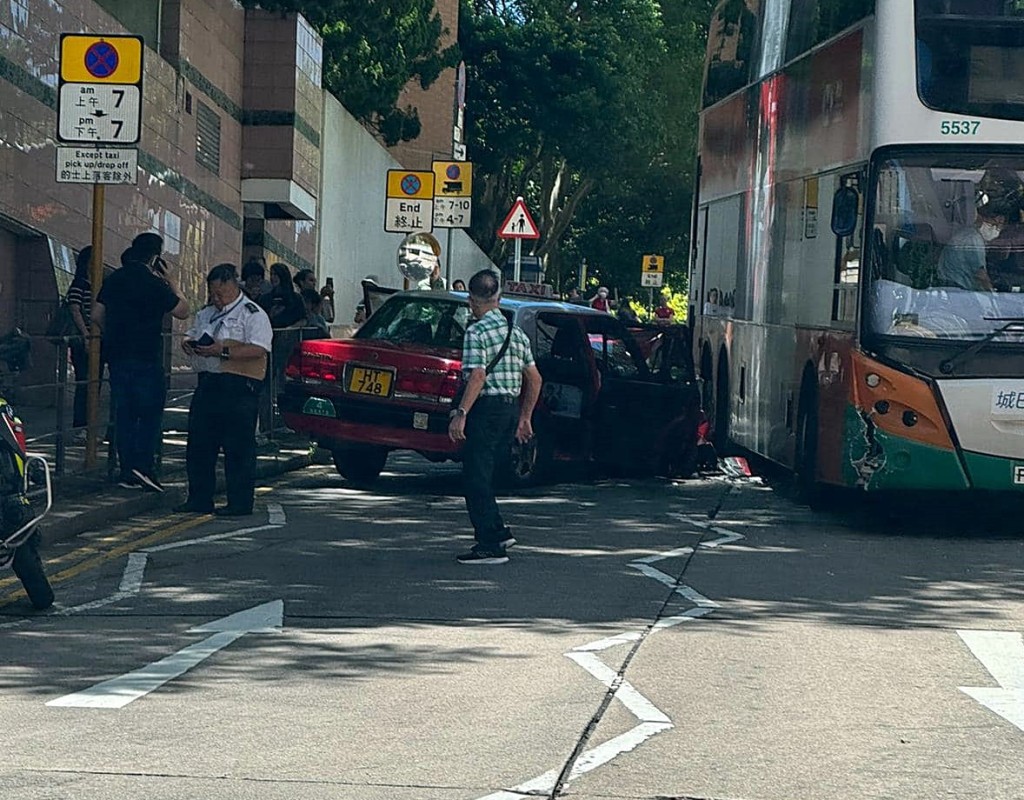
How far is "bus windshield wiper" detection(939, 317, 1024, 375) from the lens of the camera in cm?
1348

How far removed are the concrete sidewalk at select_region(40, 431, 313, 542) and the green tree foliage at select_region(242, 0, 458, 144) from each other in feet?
53.0

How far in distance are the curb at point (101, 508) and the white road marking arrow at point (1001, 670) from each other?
555 cm

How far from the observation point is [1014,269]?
44.3 ft

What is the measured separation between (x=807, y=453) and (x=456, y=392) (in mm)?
2818

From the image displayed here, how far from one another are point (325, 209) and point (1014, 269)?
2185 centimetres

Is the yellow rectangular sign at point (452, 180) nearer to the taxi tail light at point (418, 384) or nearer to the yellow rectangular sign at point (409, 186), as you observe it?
the yellow rectangular sign at point (409, 186)

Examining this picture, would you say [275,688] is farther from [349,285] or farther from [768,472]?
[349,285]

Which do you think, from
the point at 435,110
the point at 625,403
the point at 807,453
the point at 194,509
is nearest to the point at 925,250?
the point at 807,453

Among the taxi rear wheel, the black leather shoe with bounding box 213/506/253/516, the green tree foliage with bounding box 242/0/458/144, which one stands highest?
the green tree foliage with bounding box 242/0/458/144

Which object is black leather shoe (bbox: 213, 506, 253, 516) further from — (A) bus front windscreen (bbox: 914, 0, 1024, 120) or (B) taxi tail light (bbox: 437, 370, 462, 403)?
(A) bus front windscreen (bbox: 914, 0, 1024, 120)

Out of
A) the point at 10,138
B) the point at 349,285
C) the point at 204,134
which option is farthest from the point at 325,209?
the point at 10,138

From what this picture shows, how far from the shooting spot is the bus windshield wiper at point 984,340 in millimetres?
13477

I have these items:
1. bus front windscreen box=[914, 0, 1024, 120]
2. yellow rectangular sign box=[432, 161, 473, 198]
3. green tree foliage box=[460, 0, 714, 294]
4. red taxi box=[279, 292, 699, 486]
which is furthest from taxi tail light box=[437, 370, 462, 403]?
green tree foliage box=[460, 0, 714, 294]

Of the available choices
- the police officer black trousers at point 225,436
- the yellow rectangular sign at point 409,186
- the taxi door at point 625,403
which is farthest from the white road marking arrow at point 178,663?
the yellow rectangular sign at point 409,186
